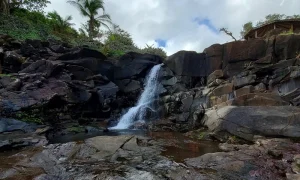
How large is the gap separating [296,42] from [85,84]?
15834 mm

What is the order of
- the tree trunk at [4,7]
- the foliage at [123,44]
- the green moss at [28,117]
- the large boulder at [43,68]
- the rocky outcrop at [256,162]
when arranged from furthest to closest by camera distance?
the foliage at [123,44] → the tree trunk at [4,7] → the large boulder at [43,68] → the green moss at [28,117] → the rocky outcrop at [256,162]

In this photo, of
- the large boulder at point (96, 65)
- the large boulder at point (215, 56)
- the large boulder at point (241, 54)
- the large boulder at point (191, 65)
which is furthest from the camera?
the large boulder at point (191, 65)

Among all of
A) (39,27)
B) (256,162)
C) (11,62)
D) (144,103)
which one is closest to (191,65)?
(144,103)

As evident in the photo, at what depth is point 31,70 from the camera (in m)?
18.0

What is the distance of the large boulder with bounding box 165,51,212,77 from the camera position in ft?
70.1

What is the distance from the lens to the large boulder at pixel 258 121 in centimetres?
918

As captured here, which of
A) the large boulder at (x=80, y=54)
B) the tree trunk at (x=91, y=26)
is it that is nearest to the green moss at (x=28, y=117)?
the large boulder at (x=80, y=54)

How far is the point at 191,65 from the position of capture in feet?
71.4

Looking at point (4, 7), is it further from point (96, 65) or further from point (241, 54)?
point (241, 54)

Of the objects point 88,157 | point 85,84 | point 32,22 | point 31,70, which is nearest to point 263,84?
point 88,157

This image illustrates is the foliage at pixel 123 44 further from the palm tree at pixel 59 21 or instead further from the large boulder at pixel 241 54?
the large boulder at pixel 241 54

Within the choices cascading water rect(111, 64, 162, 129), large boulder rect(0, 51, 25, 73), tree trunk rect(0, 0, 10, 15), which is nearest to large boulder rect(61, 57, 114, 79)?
large boulder rect(0, 51, 25, 73)

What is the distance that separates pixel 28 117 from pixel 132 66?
1143cm

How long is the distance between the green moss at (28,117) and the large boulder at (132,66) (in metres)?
9.72
